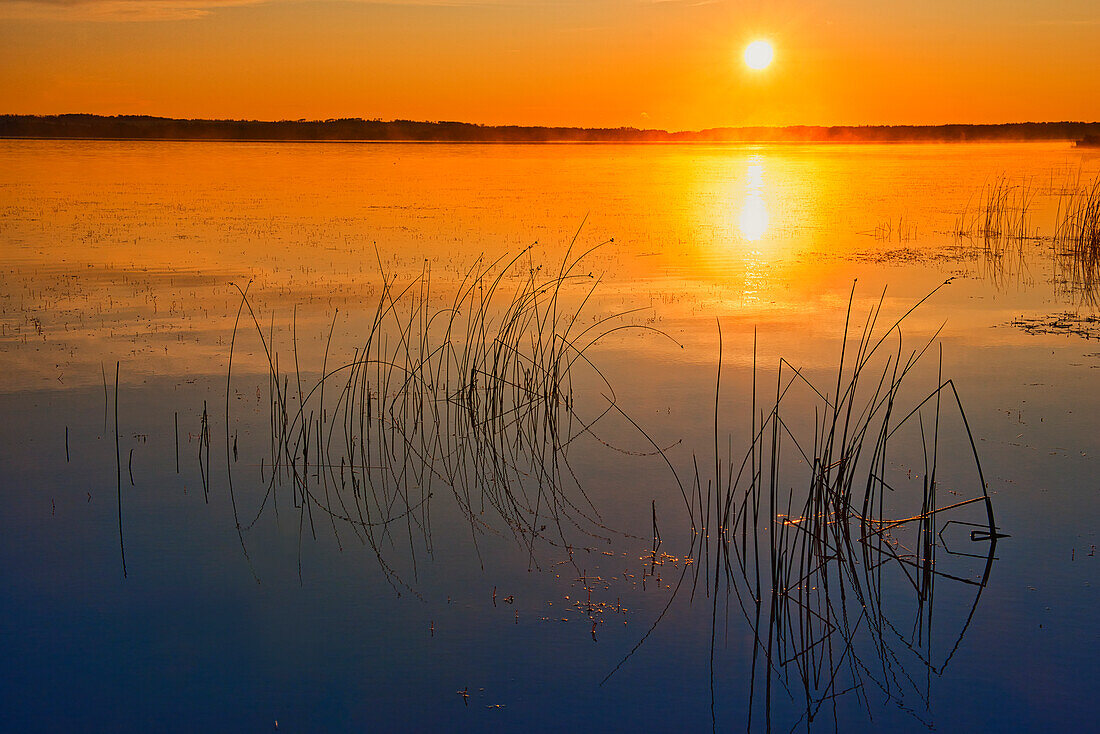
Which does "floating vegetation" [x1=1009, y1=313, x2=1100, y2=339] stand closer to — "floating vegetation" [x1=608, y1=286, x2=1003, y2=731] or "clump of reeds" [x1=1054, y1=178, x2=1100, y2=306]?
"clump of reeds" [x1=1054, y1=178, x2=1100, y2=306]

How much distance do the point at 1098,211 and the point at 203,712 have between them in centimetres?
1314

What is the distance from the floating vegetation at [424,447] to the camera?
4.76m

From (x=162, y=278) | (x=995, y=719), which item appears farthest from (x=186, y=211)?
(x=995, y=719)

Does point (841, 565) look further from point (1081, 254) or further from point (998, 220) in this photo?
point (998, 220)

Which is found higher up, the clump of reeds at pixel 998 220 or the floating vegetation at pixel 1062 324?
the clump of reeds at pixel 998 220

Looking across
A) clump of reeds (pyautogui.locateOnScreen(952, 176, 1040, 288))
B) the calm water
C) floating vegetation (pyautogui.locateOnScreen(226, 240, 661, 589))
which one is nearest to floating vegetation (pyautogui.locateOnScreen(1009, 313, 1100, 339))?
the calm water

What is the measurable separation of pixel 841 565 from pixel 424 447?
242cm

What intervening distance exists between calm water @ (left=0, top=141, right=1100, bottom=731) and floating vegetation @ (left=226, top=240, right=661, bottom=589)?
0.09 feet

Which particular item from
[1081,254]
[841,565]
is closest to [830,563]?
[841,565]

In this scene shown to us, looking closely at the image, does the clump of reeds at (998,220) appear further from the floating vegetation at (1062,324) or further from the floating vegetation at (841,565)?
the floating vegetation at (841,565)

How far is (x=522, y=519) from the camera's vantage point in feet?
15.6

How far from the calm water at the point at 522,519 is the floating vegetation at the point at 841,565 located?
2 centimetres

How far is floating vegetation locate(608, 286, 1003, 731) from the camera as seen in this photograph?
11.4 ft

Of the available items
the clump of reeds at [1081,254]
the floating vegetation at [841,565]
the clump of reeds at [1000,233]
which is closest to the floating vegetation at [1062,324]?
the clump of reeds at [1081,254]
